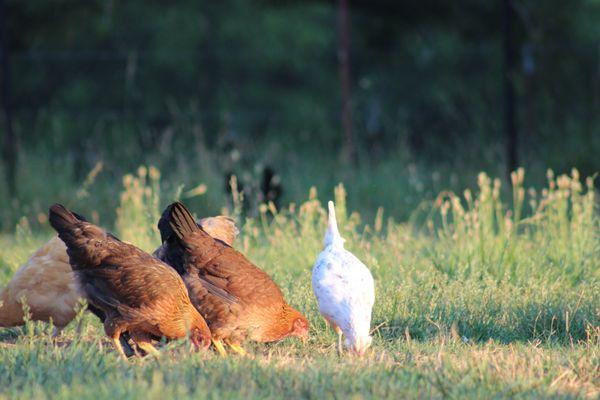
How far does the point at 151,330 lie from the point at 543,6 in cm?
1123

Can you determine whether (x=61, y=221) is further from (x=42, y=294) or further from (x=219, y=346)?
(x=219, y=346)

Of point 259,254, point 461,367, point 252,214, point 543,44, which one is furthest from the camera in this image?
point 543,44

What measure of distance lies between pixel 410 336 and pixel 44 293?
6.90 ft

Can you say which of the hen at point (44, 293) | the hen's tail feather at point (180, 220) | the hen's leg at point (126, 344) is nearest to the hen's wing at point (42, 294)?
the hen at point (44, 293)

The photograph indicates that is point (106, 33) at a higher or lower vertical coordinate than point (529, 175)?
higher

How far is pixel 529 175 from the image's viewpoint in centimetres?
1082

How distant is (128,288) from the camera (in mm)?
5199

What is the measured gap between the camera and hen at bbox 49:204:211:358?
17.0 ft

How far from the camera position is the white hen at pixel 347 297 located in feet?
17.1

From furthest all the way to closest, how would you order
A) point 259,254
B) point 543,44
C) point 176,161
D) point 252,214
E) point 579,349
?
point 543,44 → point 176,161 → point 252,214 → point 259,254 → point 579,349

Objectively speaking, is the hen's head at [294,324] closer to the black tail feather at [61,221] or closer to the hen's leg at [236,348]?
the hen's leg at [236,348]

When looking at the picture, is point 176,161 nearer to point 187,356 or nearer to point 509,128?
point 509,128

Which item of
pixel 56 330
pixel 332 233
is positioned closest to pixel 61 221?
pixel 56 330

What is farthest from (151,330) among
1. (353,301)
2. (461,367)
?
Answer: (461,367)
